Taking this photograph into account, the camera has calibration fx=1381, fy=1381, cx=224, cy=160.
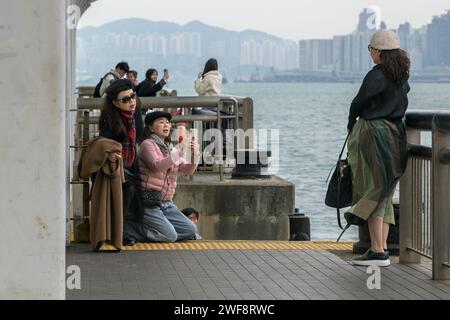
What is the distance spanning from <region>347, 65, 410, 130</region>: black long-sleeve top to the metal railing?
16 cm

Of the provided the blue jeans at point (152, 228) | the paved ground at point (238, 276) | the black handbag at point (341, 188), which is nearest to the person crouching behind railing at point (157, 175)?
the blue jeans at point (152, 228)

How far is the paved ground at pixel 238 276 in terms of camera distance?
9.73 m

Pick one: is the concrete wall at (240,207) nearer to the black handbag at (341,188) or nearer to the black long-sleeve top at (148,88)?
the black handbag at (341,188)

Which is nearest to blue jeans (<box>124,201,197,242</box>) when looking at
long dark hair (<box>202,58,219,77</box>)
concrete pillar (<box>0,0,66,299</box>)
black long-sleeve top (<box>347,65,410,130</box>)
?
black long-sleeve top (<box>347,65,410,130</box>)

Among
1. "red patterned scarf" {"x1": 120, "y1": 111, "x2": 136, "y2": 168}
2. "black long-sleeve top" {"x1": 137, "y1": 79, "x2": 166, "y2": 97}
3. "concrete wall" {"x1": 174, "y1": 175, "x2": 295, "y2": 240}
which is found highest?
"black long-sleeve top" {"x1": 137, "y1": 79, "x2": 166, "y2": 97}

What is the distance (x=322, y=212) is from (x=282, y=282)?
29.7 meters

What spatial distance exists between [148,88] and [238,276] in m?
16.2

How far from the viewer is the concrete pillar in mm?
7105

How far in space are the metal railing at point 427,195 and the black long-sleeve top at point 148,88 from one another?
15.1m

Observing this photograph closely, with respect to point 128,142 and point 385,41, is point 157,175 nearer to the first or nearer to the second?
point 128,142

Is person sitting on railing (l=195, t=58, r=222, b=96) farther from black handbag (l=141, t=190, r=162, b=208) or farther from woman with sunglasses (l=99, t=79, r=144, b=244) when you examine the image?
woman with sunglasses (l=99, t=79, r=144, b=244)

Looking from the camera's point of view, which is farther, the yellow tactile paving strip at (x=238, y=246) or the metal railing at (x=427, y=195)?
the yellow tactile paving strip at (x=238, y=246)

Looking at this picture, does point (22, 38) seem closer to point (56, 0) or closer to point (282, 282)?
point (56, 0)
